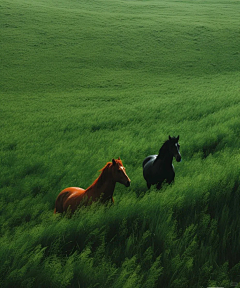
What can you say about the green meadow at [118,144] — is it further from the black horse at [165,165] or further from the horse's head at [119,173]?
the horse's head at [119,173]

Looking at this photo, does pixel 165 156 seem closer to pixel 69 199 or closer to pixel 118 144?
pixel 69 199

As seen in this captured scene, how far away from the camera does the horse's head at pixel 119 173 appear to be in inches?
165

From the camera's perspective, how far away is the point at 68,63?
29062mm

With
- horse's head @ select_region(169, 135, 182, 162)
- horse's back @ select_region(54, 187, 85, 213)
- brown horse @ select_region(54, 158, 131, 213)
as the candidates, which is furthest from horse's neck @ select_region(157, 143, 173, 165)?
horse's back @ select_region(54, 187, 85, 213)

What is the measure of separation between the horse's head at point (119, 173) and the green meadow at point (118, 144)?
61 centimetres

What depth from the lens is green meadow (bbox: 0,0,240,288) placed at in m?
2.28

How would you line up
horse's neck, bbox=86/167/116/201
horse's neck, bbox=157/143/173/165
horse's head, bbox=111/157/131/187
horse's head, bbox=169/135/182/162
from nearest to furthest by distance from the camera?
Answer: 1. horse's head, bbox=111/157/131/187
2. horse's neck, bbox=86/167/116/201
3. horse's head, bbox=169/135/182/162
4. horse's neck, bbox=157/143/173/165

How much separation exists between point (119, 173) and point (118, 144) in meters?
5.32

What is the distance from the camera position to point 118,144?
9.54m

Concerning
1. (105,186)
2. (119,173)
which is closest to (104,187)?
(105,186)

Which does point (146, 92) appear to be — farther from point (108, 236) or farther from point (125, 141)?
point (108, 236)

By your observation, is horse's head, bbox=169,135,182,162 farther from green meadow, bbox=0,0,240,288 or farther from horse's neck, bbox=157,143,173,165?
green meadow, bbox=0,0,240,288

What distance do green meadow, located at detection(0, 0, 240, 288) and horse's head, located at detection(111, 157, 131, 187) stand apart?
61cm

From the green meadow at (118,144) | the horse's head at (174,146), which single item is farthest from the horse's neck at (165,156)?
the green meadow at (118,144)
